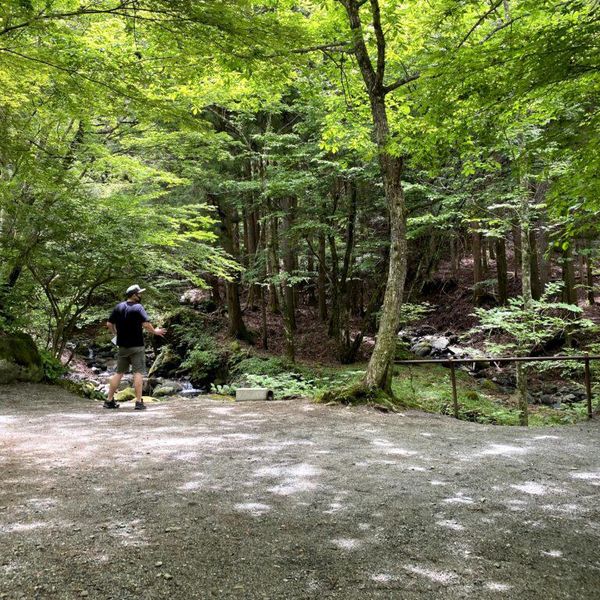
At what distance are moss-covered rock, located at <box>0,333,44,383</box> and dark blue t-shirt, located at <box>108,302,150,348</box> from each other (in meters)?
2.86

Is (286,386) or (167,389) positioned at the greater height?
(286,386)

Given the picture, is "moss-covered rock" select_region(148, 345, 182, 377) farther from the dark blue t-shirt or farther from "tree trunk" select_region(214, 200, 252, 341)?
the dark blue t-shirt

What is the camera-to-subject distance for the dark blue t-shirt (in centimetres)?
784

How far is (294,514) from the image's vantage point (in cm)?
332

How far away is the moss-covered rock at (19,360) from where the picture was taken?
29.7ft

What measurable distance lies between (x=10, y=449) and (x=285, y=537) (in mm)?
3560

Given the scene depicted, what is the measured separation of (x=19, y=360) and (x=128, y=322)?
3.22 meters

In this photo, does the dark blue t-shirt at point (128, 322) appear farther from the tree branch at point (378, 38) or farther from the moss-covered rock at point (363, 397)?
the tree branch at point (378, 38)

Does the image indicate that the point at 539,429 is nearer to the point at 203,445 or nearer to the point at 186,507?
the point at 203,445

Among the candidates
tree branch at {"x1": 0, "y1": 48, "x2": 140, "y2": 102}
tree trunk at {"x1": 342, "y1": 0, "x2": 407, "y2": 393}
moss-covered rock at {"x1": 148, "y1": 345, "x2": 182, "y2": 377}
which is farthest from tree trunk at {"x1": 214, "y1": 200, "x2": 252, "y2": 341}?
tree branch at {"x1": 0, "y1": 48, "x2": 140, "y2": 102}

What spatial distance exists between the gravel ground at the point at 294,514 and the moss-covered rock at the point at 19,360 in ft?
11.0

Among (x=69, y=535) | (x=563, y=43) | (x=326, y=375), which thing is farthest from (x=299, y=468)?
(x=326, y=375)

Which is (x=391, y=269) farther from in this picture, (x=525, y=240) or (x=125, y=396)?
(x=125, y=396)

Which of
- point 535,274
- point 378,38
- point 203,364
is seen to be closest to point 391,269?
point 378,38
